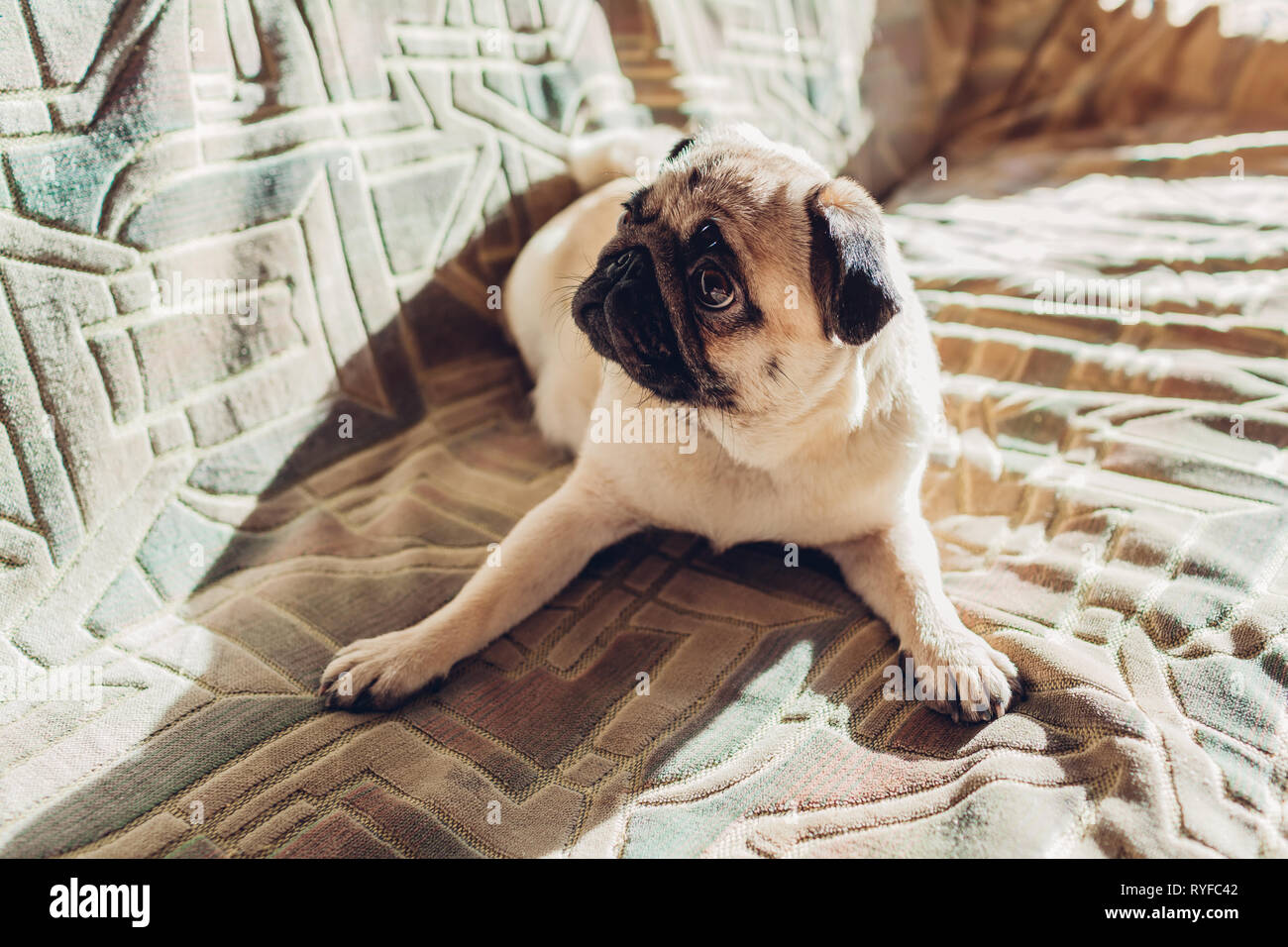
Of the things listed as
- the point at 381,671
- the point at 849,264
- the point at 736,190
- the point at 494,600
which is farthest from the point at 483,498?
the point at 849,264

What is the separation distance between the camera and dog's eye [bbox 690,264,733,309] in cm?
178

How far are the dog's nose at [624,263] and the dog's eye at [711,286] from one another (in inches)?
6.0

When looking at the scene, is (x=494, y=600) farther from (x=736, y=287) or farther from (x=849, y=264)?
(x=849, y=264)

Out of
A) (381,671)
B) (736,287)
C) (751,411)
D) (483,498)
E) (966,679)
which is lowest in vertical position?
(966,679)

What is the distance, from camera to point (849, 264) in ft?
5.32

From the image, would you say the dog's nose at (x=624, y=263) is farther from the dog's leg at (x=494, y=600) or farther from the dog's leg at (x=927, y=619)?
the dog's leg at (x=927, y=619)

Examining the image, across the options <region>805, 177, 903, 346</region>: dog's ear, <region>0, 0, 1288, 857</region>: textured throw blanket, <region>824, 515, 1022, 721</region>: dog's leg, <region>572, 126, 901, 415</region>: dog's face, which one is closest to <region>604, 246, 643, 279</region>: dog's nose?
<region>572, 126, 901, 415</region>: dog's face

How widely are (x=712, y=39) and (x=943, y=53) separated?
1.46 meters

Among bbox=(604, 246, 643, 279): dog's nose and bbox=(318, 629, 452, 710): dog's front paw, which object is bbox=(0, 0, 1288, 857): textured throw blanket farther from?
bbox=(604, 246, 643, 279): dog's nose

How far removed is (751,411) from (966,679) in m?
0.73

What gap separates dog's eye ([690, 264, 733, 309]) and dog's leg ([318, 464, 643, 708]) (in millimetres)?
588

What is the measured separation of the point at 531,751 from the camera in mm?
1610
